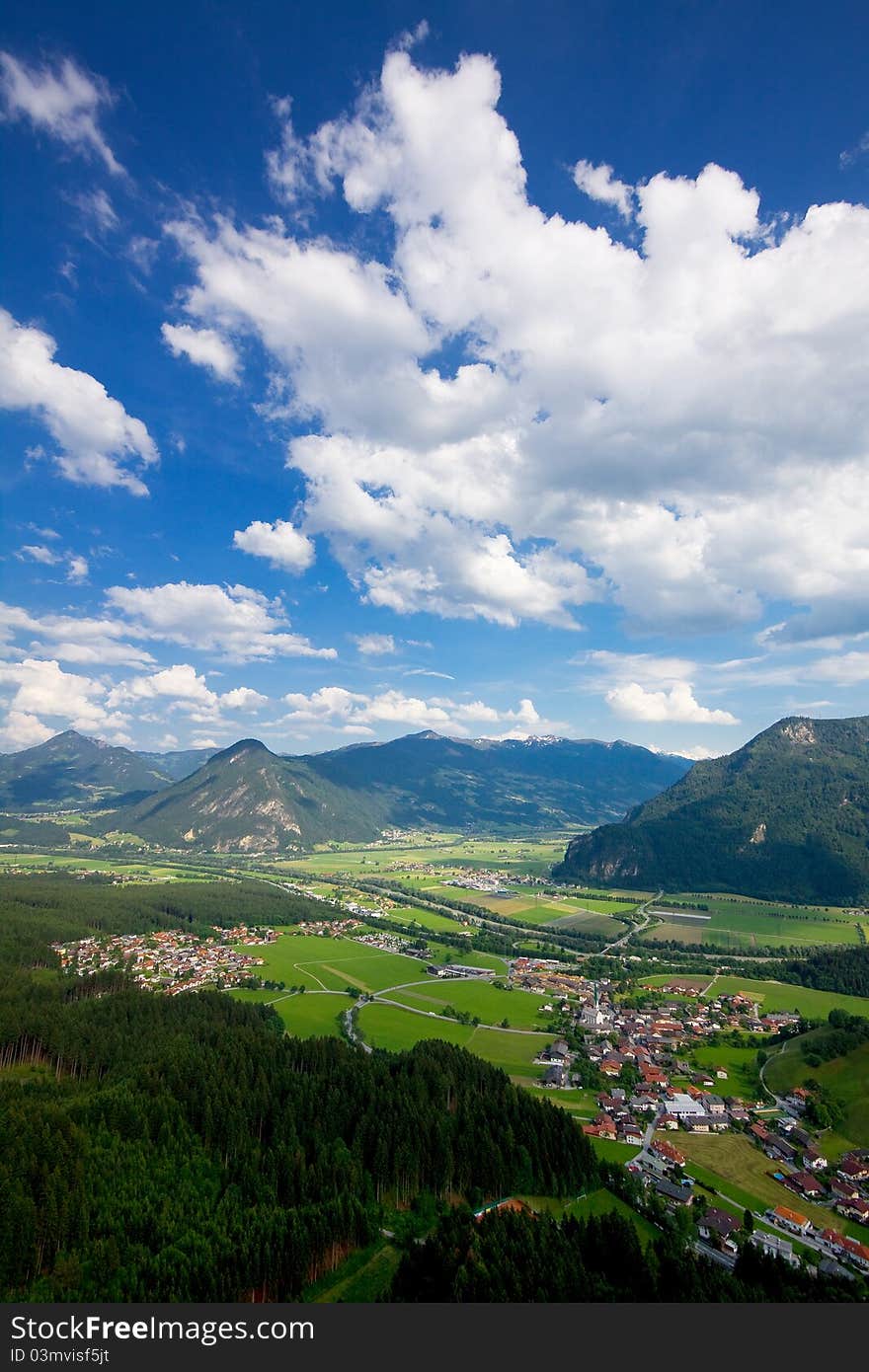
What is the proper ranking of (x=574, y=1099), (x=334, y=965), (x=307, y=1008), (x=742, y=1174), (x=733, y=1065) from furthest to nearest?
(x=334, y=965) < (x=307, y=1008) < (x=733, y=1065) < (x=574, y=1099) < (x=742, y=1174)

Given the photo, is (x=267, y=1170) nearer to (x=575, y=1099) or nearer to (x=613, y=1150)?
(x=613, y=1150)

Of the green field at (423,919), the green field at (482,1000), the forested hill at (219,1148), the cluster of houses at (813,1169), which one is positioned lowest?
the green field at (423,919)

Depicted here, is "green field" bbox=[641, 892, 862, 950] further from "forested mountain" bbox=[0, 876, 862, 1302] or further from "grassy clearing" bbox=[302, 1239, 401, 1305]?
"grassy clearing" bbox=[302, 1239, 401, 1305]

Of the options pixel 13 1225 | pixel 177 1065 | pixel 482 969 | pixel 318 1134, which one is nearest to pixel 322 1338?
pixel 13 1225

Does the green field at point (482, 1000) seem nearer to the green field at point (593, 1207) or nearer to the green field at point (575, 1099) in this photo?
the green field at point (575, 1099)

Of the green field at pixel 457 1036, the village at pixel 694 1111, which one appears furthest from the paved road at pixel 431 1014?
the village at pixel 694 1111

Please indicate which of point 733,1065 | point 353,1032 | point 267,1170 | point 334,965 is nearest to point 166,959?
point 334,965
